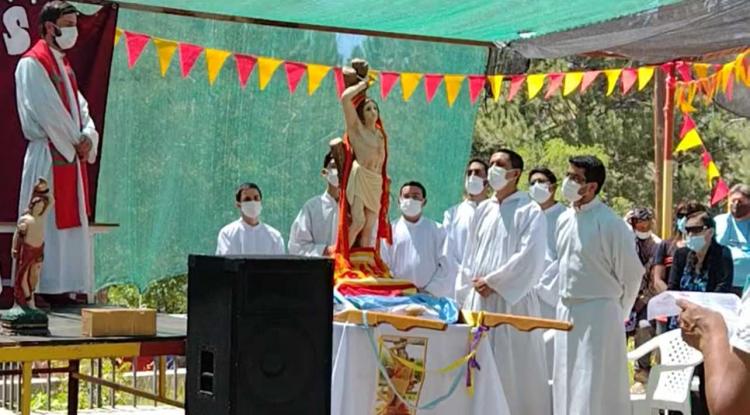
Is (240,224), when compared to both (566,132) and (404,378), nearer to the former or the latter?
(404,378)

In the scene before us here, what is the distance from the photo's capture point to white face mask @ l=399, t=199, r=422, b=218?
8219mm

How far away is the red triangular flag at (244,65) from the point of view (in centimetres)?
870

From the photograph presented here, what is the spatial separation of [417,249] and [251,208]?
45.0 inches

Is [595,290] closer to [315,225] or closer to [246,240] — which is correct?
[315,225]

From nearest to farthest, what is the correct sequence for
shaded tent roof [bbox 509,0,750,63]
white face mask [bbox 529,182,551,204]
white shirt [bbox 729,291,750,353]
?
white shirt [bbox 729,291,750,353] → shaded tent roof [bbox 509,0,750,63] → white face mask [bbox 529,182,551,204]

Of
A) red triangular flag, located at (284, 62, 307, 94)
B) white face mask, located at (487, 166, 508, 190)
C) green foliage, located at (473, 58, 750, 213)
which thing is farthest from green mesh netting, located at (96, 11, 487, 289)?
green foliage, located at (473, 58, 750, 213)

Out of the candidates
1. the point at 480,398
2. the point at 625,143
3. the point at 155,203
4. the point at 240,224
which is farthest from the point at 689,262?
the point at 625,143

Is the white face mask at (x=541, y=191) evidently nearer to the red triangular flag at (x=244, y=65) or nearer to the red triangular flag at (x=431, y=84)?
the red triangular flag at (x=431, y=84)

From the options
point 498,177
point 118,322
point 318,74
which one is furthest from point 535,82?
point 118,322

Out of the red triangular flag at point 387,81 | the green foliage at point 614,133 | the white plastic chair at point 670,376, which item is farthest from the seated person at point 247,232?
the green foliage at point 614,133

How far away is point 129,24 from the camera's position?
325 inches

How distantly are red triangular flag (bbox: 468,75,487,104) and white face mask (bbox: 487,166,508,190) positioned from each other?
2.92 metres

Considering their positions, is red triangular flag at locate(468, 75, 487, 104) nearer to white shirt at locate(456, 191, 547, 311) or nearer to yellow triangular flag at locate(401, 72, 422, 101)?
yellow triangular flag at locate(401, 72, 422, 101)

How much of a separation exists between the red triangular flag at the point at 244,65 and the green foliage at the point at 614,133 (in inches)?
368
